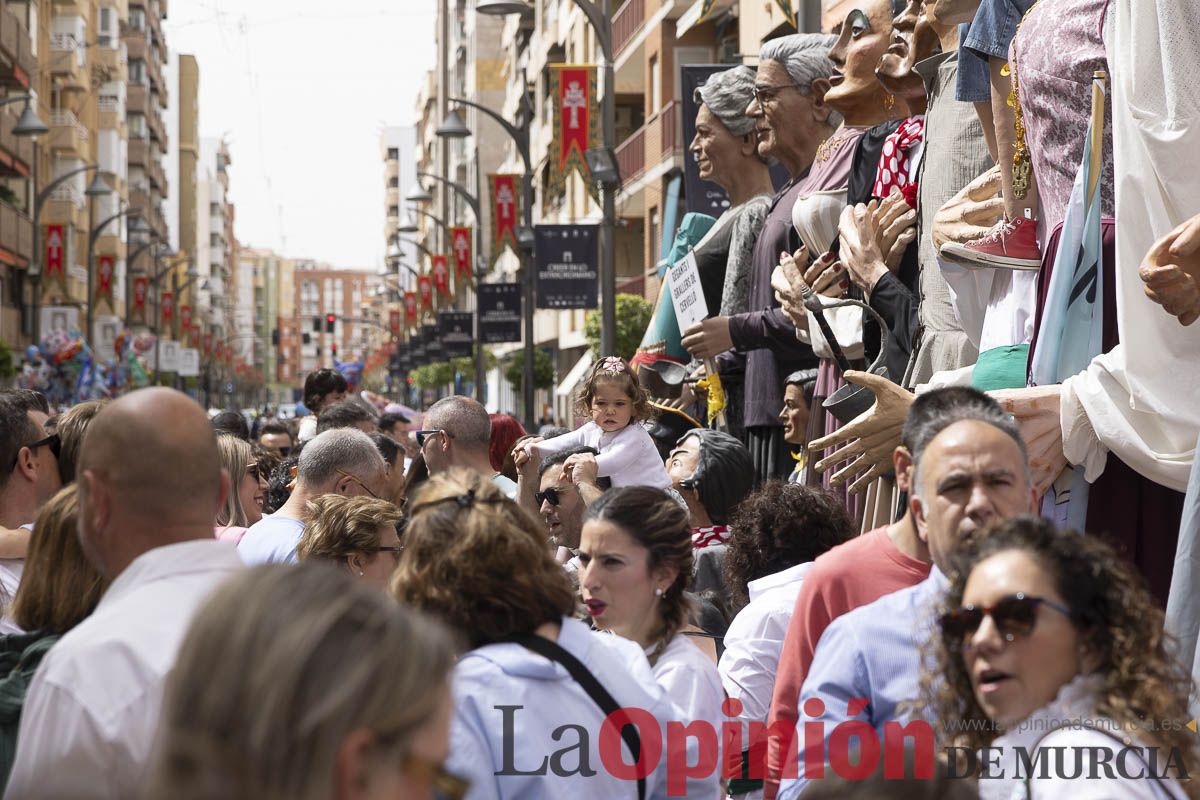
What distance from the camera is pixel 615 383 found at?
8438mm

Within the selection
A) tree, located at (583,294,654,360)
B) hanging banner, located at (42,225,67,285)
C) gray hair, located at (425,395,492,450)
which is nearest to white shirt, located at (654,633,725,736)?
gray hair, located at (425,395,492,450)

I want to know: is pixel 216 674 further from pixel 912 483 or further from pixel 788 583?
pixel 788 583

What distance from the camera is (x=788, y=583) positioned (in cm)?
513

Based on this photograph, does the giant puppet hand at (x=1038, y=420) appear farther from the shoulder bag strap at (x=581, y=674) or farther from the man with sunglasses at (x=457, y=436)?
the man with sunglasses at (x=457, y=436)

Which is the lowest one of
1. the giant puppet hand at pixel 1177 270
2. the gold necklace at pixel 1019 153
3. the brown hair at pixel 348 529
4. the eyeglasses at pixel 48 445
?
the brown hair at pixel 348 529

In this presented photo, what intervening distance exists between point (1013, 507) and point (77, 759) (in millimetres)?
1833

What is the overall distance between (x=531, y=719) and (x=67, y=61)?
61.5 m

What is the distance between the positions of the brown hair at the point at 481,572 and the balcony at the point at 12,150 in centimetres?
4156

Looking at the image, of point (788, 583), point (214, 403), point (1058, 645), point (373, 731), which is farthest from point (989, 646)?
point (214, 403)

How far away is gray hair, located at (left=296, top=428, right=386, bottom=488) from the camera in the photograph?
7.23 meters

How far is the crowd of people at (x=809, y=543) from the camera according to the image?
202 centimetres

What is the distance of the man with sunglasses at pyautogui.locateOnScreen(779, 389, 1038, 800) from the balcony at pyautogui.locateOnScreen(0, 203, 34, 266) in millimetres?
41668

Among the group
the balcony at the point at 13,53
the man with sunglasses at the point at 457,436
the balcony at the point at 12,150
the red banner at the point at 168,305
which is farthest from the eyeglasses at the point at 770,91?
the red banner at the point at 168,305

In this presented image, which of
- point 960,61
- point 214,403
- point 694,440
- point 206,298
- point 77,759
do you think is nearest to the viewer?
point 77,759
